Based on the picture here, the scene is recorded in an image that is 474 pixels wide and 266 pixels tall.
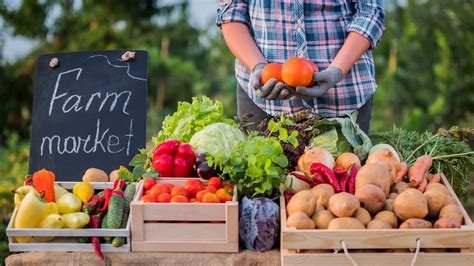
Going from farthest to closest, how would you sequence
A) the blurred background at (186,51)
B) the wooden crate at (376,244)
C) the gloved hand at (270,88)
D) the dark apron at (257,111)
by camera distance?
the blurred background at (186,51)
the dark apron at (257,111)
the gloved hand at (270,88)
the wooden crate at (376,244)

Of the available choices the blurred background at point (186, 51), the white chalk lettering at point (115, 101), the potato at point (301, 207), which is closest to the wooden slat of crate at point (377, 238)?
the potato at point (301, 207)

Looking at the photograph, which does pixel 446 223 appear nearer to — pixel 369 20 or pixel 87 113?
pixel 369 20

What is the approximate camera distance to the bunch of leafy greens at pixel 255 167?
8.50ft

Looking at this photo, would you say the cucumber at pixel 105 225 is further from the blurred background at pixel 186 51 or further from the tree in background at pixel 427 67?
the tree in background at pixel 427 67

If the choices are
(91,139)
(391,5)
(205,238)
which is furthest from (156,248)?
(391,5)

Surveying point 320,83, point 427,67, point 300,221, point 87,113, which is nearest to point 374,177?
point 300,221

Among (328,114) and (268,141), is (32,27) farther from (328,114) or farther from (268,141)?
(268,141)

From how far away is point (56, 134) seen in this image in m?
3.36

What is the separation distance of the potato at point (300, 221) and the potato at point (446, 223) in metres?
0.39

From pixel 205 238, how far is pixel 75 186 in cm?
54

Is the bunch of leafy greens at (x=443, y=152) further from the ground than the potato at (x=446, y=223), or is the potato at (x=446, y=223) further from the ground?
the bunch of leafy greens at (x=443, y=152)

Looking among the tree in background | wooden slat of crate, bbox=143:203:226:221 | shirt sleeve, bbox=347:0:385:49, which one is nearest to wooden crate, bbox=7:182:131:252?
wooden slat of crate, bbox=143:203:226:221

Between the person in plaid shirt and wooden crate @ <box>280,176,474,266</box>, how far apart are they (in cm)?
100

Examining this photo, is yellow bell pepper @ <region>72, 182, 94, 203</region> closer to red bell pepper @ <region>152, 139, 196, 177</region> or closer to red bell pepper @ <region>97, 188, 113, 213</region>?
red bell pepper @ <region>97, 188, 113, 213</region>
